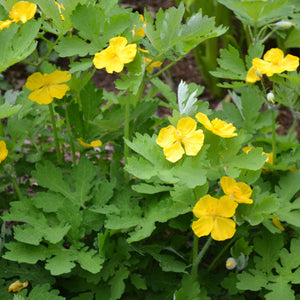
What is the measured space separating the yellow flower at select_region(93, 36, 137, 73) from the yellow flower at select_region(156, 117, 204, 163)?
0.21 m

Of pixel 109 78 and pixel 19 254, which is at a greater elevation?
pixel 19 254

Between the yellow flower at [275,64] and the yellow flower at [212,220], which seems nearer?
the yellow flower at [212,220]

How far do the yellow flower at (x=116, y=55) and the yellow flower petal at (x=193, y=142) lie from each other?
0.81 feet

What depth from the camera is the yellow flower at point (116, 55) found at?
3.32 feet

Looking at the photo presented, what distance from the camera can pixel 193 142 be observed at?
0.91 m

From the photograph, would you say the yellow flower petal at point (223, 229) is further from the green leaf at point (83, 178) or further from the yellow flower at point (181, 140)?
the green leaf at point (83, 178)

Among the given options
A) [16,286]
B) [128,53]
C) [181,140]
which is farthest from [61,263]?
[128,53]

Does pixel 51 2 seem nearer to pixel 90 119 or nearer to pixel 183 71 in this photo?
pixel 90 119

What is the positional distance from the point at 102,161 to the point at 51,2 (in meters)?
0.58

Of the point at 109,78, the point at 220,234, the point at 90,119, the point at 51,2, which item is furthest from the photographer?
the point at 109,78

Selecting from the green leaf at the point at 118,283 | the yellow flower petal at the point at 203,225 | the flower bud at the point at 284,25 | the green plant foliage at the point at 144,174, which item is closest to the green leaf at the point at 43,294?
the green plant foliage at the point at 144,174

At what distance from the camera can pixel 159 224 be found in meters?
1.26

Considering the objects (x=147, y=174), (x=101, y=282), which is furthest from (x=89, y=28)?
(x=101, y=282)

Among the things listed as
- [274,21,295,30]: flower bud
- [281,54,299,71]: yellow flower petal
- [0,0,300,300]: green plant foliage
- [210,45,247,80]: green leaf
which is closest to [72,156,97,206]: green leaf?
[0,0,300,300]: green plant foliage
